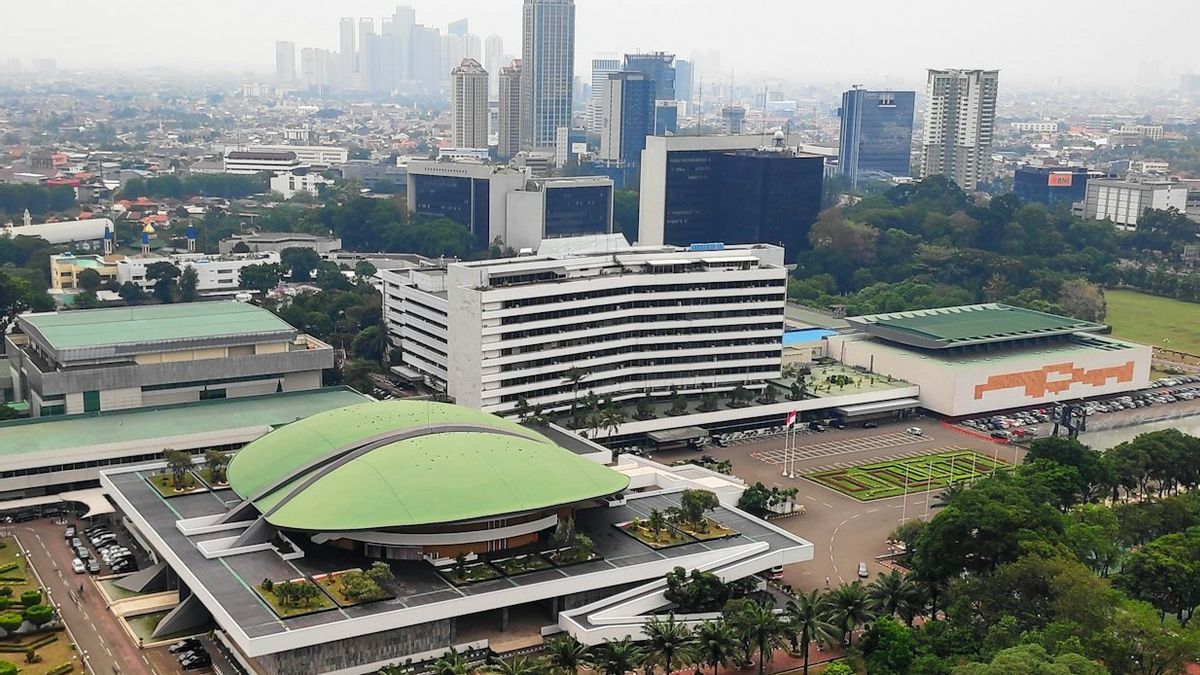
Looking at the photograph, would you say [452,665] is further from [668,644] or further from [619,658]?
[668,644]

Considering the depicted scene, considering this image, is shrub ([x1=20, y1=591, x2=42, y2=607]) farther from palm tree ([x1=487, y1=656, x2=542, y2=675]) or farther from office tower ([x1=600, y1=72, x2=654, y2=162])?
office tower ([x1=600, y1=72, x2=654, y2=162])

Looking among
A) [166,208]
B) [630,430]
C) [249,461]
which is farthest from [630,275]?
[166,208]

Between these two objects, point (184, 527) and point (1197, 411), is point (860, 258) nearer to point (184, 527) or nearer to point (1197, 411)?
point (1197, 411)

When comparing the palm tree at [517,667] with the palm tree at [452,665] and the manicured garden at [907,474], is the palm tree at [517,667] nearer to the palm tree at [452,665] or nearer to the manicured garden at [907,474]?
the palm tree at [452,665]

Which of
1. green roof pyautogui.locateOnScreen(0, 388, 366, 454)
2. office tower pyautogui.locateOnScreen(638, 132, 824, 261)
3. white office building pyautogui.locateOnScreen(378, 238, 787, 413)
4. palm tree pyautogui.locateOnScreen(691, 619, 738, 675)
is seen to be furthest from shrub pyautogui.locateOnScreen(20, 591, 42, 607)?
office tower pyautogui.locateOnScreen(638, 132, 824, 261)

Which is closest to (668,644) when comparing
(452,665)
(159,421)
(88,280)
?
(452,665)

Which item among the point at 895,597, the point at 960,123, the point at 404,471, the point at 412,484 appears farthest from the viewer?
the point at 960,123
